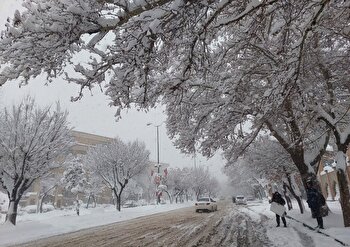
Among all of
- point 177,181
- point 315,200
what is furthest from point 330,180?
point 177,181

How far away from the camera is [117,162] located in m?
44.0

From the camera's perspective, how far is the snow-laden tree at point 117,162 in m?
44.0

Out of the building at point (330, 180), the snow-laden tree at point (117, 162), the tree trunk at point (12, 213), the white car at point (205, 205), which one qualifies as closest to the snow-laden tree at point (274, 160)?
the white car at point (205, 205)

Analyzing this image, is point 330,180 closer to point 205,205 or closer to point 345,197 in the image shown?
point 205,205

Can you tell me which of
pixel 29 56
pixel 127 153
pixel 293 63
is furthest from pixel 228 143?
pixel 127 153

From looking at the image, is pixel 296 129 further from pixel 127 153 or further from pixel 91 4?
pixel 127 153

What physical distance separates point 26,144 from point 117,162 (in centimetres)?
2255

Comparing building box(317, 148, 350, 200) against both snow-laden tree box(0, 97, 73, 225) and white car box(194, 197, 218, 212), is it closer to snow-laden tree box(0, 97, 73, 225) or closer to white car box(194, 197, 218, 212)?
white car box(194, 197, 218, 212)

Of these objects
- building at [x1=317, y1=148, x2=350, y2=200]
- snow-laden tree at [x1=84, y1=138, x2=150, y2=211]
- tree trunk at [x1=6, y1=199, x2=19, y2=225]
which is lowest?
tree trunk at [x1=6, y1=199, x2=19, y2=225]

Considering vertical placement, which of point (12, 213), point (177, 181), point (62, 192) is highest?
point (177, 181)

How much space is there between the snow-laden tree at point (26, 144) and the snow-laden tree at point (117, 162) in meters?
19.8

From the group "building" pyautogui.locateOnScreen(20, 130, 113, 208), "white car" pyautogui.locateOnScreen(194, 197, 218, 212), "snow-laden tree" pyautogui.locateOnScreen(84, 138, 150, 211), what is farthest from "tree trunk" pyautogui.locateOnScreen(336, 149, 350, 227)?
"building" pyautogui.locateOnScreen(20, 130, 113, 208)

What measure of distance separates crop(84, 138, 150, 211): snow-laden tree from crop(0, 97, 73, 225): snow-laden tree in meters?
19.8

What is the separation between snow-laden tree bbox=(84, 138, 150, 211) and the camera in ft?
144
